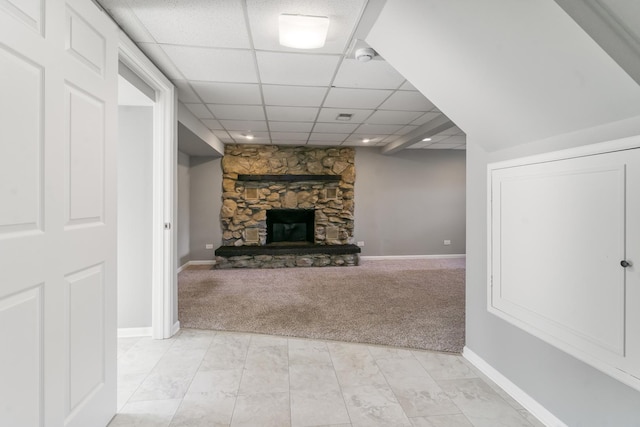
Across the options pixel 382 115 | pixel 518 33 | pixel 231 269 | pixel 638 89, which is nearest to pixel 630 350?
pixel 638 89

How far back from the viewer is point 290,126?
4500mm

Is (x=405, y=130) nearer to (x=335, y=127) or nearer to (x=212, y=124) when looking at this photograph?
(x=335, y=127)

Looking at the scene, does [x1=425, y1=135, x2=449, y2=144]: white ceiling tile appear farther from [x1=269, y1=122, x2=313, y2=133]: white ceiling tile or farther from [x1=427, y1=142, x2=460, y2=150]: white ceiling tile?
[x1=269, y1=122, x2=313, y2=133]: white ceiling tile

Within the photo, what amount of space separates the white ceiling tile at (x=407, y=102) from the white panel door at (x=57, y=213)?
8.09ft

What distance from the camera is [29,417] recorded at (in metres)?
1.13

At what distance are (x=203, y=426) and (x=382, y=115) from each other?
3550mm

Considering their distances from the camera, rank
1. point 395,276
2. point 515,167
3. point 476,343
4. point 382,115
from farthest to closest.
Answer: point 395,276
point 382,115
point 476,343
point 515,167

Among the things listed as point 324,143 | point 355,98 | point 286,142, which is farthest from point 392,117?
point 286,142

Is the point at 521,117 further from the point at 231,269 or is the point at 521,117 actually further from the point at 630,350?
the point at 231,269

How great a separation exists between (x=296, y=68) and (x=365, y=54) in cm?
60

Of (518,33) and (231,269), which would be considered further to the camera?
(231,269)

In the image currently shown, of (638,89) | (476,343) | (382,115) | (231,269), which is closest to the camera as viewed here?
(638,89)

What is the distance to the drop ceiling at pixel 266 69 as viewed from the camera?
1756 millimetres

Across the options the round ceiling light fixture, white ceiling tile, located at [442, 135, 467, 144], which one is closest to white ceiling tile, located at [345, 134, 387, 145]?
white ceiling tile, located at [442, 135, 467, 144]
